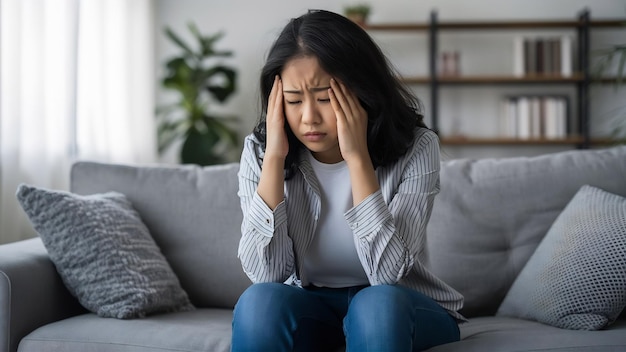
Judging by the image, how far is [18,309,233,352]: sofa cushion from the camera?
170cm

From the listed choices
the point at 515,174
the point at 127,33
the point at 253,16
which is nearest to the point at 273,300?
the point at 515,174

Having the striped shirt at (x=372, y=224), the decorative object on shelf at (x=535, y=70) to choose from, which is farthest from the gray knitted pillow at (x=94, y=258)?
the decorative object on shelf at (x=535, y=70)

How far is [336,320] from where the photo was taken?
1610mm

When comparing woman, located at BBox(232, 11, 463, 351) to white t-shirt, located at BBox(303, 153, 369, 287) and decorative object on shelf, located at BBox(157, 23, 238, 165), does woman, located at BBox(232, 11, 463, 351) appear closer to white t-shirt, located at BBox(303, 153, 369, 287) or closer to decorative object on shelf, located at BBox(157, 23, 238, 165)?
white t-shirt, located at BBox(303, 153, 369, 287)

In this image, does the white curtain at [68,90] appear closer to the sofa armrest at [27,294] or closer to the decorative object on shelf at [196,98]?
the decorative object on shelf at [196,98]

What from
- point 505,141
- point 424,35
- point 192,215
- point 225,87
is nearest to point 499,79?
point 505,141

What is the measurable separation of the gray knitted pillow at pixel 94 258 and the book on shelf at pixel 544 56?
3954 mm

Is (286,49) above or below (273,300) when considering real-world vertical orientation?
above

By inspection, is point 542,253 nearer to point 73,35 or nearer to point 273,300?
point 273,300

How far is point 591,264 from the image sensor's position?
1770 mm

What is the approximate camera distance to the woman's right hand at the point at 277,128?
1.64 meters

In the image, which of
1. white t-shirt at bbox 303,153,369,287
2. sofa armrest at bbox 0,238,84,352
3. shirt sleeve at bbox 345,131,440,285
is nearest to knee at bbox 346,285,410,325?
shirt sleeve at bbox 345,131,440,285

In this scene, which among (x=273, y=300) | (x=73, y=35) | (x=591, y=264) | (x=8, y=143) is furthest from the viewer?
(x=73, y=35)

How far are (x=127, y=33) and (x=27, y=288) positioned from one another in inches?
132
